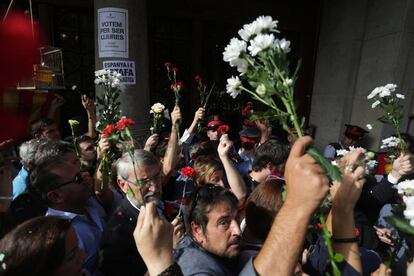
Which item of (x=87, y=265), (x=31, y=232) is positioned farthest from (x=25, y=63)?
(x=87, y=265)

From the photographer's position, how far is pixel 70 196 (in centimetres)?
186

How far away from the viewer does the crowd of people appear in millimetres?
997

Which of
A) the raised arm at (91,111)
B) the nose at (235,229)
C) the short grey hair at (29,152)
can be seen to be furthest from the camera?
the raised arm at (91,111)

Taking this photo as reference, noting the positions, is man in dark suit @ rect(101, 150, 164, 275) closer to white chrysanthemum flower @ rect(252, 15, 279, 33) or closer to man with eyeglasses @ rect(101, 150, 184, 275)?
man with eyeglasses @ rect(101, 150, 184, 275)

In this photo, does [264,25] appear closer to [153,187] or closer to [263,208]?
[263,208]

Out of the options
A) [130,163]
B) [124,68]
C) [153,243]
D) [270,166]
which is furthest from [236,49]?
[124,68]

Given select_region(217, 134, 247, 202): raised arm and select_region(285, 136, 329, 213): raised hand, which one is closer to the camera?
select_region(285, 136, 329, 213): raised hand

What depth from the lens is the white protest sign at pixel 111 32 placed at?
158 inches

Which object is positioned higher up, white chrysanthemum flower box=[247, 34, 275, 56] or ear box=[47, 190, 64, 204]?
white chrysanthemum flower box=[247, 34, 275, 56]

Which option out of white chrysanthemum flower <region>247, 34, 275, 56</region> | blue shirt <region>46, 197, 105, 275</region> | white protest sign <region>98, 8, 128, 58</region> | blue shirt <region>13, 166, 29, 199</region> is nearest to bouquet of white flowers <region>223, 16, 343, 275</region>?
white chrysanthemum flower <region>247, 34, 275, 56</region>

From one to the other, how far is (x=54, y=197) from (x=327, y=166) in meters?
1.67

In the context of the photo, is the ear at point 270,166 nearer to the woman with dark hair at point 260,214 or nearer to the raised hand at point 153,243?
the woman with dark hair at point 260,214

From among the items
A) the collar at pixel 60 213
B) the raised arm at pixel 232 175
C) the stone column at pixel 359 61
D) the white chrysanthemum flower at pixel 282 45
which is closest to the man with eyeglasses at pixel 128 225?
the collar at pixel 60 213

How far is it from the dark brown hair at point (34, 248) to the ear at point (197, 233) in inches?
25.0
